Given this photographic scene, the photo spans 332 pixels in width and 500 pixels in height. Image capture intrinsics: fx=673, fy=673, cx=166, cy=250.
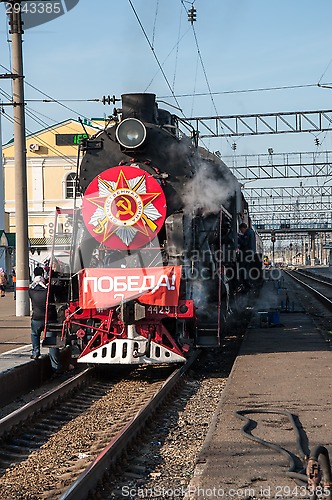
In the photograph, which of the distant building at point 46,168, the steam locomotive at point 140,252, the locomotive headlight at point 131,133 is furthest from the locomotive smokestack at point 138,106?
the distant building at point 46,168

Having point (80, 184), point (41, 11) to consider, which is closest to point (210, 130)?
point (41, 11)

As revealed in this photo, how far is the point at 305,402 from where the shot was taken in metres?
7.58

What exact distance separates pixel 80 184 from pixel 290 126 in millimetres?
21344

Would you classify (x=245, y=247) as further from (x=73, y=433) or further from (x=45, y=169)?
(x=45, y=169)

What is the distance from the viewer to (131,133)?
10.2 metres

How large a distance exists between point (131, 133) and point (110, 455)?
18.4ft

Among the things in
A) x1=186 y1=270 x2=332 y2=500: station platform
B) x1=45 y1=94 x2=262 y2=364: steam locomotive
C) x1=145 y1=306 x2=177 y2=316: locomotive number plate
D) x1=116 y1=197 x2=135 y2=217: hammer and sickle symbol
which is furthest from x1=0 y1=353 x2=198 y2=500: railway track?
x1=116 y1=197 x2=135 y2=217: hammer and sickle symbol

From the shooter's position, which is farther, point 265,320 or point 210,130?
point 210,130

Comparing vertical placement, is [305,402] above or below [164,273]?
below

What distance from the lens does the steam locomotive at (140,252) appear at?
31.4ft

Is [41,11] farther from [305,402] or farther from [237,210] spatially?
[305,402]

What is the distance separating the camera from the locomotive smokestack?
10.6 meters

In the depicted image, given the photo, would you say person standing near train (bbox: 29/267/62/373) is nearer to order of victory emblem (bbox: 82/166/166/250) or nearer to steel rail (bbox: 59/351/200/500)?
order of victory emblem (bbox: 82/166/166/250)

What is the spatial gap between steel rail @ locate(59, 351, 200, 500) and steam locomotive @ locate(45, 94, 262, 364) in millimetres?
1106
